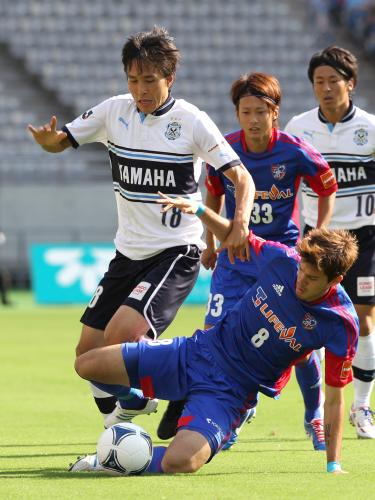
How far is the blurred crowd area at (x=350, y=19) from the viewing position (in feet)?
93.1

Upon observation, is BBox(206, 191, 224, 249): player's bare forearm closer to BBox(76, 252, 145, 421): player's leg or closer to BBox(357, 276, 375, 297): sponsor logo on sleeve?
BBox(76, 252, 145, 421): player's leg

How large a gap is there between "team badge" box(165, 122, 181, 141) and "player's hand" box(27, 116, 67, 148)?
65 centimetres

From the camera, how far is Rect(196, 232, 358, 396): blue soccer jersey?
5.98 meters

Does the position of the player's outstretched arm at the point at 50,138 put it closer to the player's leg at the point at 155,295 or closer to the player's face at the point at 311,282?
the player's leg at the point at 155,295

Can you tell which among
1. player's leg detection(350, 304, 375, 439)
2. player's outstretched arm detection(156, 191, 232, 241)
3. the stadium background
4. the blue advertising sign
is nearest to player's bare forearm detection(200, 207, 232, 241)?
player's outstretched arm detection(156, 191, 232, 241)

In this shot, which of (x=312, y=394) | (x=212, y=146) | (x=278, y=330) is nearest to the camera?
(x=278, y=330)

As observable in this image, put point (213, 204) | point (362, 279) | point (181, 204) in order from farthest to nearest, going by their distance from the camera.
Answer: point (362, 279), point (213, 204), point (181, 204)

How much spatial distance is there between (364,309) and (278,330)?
2.29 meters

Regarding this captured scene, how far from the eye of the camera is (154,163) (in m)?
6.79

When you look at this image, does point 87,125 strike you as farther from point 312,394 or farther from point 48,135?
point 312,394

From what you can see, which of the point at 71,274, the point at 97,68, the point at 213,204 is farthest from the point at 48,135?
the point at 97,68

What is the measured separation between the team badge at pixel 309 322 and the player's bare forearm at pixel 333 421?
0.32 m

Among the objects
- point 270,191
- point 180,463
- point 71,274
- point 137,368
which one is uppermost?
point 270,191

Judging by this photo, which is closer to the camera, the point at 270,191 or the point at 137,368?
the point at 137,368
